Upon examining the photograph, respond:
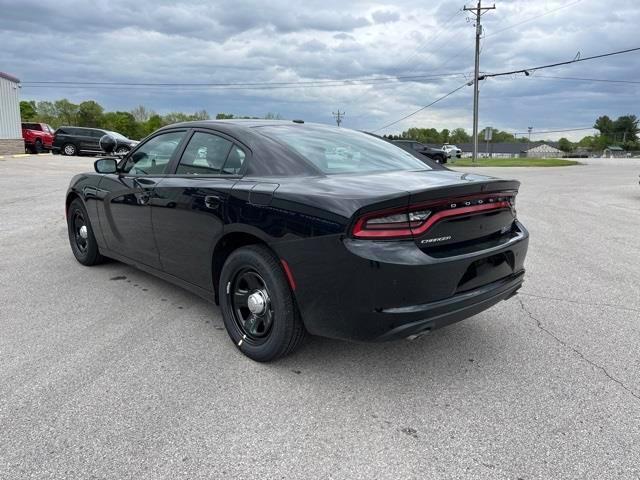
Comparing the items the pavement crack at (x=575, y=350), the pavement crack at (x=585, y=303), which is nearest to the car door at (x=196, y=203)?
the pavement crack at (x=575, y=350)

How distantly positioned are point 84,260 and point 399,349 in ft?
12.2

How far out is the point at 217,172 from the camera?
3.60 m

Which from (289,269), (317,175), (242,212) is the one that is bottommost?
(289,269)

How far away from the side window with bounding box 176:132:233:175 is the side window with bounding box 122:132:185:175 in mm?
233

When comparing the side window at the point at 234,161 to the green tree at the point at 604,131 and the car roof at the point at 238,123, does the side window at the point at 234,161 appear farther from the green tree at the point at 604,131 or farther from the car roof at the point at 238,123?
the green tree at the point at 604,131

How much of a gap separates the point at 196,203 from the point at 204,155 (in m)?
0.45

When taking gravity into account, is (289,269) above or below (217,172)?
below

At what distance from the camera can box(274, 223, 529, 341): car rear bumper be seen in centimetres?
257

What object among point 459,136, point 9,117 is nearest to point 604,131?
point 459,136

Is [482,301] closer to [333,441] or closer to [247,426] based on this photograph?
[333,441]

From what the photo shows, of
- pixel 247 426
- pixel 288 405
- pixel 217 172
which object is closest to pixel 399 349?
pixel 288 405

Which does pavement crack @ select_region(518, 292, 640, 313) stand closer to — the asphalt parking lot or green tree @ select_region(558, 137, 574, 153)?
the asphalt parking lot

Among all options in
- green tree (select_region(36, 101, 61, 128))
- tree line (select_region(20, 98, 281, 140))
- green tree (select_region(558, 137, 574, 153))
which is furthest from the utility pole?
green tree (select_region(558, 137, 574, 153))

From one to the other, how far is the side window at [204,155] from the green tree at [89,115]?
95.7 m
